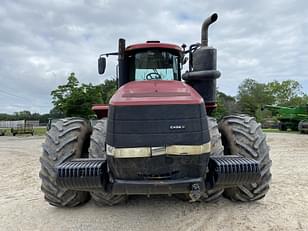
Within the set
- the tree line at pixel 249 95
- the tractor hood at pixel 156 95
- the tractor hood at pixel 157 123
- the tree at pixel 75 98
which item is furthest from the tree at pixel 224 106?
the tree at pixel 75 98

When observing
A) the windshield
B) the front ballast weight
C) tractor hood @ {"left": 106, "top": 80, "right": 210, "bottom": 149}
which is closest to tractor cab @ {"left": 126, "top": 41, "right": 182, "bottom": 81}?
the windshield

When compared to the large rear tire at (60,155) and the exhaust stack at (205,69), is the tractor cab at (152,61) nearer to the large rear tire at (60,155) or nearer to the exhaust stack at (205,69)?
the exhaust stack at (205,69)

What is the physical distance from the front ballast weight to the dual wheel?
0.49 metres

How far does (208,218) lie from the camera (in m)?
4.02

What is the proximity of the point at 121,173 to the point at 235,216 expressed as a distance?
170 centimetres

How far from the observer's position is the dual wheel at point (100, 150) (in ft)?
13.3

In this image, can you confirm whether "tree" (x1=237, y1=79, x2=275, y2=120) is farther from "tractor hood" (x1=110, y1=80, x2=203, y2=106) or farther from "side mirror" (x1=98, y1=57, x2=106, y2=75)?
"tractor hood" (x1=110, y1=80, x2=203, y2=106)

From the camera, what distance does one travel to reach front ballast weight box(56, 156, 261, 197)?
3.25 meters

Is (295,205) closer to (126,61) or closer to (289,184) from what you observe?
(289,184)

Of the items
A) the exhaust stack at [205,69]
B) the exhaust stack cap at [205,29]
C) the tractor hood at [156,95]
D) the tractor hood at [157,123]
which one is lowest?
the tractor hood at [157,123]

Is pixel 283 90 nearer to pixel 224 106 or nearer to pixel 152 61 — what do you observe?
pixel 224 106

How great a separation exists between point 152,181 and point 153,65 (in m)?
2.05

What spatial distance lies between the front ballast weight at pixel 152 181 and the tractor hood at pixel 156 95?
0.73 meters

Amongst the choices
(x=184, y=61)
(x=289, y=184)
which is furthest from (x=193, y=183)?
(x=289, y=184)
